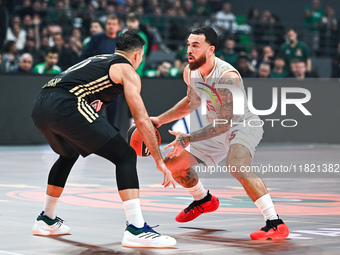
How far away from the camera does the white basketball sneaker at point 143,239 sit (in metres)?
5.80

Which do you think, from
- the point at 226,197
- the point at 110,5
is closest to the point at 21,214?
the point at 226,197

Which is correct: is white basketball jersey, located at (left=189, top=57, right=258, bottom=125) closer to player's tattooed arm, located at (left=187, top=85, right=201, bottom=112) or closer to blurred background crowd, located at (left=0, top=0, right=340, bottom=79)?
player's tattooed arm, located at (left=187, top=85, right=201, bottom=112)

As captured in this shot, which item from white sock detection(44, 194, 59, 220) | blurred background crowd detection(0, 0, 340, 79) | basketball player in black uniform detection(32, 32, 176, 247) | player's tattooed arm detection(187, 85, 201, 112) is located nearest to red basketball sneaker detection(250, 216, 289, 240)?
basketball player in black uniform detection(32, 32, 176, 247)

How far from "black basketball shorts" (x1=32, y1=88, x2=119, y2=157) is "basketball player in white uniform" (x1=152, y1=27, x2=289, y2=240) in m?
0.92

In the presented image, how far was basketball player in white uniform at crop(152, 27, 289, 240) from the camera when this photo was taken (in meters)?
6.58

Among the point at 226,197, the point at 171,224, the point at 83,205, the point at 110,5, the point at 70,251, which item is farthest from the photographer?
the point at 110,5

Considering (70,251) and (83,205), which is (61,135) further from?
(83,205)

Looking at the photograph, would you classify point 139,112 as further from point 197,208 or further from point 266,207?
point 197,208

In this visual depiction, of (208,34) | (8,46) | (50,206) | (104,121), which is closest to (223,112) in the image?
(208,34)

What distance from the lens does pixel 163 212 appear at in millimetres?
7680

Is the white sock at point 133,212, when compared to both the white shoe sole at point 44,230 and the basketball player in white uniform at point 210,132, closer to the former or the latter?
the white shoe sole at point 44,230

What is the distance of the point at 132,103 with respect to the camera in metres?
5.91

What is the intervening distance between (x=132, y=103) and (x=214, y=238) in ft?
4.56

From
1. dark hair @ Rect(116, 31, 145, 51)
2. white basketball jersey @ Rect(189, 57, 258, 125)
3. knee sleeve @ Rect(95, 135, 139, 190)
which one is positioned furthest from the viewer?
white basketball jersey @ Rect(189, 57, 258, 125)
